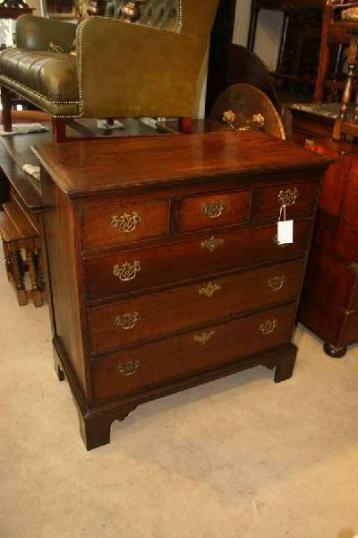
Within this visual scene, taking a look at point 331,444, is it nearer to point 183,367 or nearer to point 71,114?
point 183,367

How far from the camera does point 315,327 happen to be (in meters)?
2.01

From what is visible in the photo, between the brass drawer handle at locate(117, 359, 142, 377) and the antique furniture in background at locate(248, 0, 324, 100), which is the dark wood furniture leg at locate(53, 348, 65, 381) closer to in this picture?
the brass drawer handle at locate(117, 359, 142, 377)

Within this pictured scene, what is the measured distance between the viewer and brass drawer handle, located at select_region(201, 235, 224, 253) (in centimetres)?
131

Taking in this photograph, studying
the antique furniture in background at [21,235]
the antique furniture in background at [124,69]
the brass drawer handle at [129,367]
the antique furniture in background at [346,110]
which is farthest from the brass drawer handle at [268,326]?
the antique furniture in background at [124,69]

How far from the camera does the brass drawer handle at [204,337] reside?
1.48m

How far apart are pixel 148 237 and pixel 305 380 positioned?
3.29 feet

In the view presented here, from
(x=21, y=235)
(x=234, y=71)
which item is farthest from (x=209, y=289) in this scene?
(x=234, y=71)

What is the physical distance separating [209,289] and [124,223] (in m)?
0.39

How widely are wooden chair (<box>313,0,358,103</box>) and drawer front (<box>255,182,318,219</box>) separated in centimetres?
75

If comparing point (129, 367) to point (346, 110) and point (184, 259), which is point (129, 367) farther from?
point (346, 110)

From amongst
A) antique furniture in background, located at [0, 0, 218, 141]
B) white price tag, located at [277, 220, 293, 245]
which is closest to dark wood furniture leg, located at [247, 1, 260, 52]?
antique furniture in background, located at [0, 0, 218, 141]

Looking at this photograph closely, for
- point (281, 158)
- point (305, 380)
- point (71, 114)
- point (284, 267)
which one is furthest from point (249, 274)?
point (71, 114)

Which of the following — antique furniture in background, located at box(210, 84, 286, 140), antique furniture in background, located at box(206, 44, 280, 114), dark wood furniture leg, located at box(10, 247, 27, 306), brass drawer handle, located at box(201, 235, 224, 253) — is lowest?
dark wood furniture leg, located at box(10, 247, 27, 306)

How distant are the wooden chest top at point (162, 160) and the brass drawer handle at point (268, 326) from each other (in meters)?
0.55
